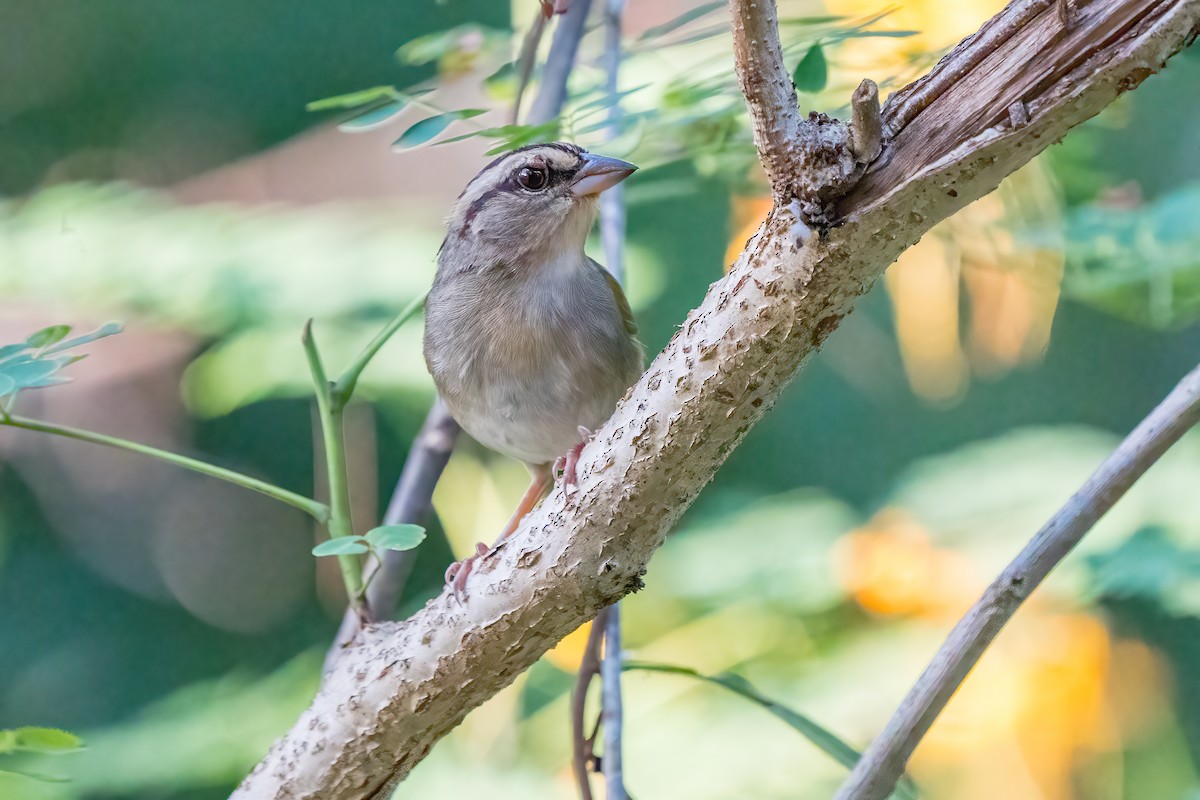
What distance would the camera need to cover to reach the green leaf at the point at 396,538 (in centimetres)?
145

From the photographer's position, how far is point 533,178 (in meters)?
2.06

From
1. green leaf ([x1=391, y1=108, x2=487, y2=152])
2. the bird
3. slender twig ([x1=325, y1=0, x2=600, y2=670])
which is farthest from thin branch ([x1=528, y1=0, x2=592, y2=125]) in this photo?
green leaf ([x1=391, y1=108, x2=487, y2=152])

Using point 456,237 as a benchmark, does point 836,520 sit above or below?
below

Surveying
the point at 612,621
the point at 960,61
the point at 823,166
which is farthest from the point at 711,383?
the point at 612,621

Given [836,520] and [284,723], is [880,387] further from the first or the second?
[284,723]

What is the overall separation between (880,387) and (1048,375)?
52 cm

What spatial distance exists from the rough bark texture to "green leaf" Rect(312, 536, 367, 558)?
0.48ft

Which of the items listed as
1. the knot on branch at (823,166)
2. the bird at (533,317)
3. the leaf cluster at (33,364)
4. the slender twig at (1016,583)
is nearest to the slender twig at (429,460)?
the bird at (533,317)

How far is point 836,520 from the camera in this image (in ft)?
10.9

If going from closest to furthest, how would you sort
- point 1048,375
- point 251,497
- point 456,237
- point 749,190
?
1. point 456,237
2. point 749,190
3. point 1048,375
4. point 251,497

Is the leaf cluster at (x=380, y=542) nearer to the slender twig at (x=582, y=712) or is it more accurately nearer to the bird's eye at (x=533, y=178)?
the slender twig at (x=582, y=712)

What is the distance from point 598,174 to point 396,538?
83cm

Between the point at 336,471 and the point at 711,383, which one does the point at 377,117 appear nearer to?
the point at 336,471

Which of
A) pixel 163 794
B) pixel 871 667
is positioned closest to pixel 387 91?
pixel 871 667
